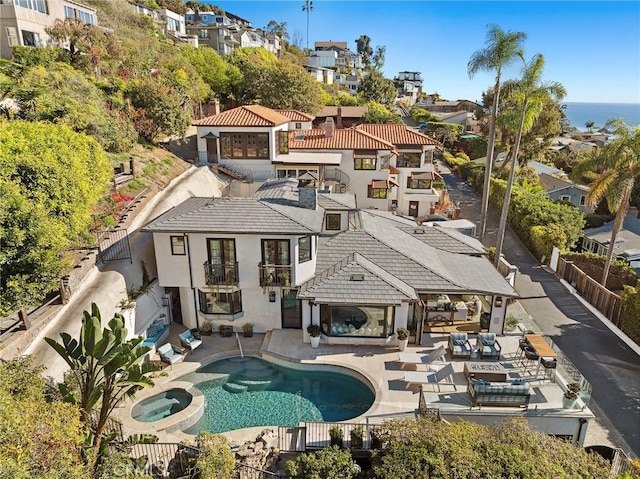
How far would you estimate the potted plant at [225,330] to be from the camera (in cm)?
2172

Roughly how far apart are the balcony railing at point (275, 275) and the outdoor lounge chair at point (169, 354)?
5.14m

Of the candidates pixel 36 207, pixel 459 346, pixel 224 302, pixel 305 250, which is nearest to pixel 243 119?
pixel 305 250

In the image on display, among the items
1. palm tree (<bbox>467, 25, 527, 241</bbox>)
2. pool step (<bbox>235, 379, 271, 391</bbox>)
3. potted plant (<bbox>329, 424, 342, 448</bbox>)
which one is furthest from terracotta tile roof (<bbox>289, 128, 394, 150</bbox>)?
potted plant (<bbox>329, 424, 342, 448</bbox>)

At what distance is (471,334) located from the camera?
21.7 m

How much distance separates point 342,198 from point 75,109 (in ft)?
61.2

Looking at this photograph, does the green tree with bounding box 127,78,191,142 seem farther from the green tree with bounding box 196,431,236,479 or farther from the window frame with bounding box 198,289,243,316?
the green tree with bounding box 196,431,236,479

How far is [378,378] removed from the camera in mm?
18297

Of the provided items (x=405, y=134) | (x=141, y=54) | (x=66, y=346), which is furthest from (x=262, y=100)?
(x=66, y=346)

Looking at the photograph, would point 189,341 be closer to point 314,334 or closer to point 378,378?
point 314,334

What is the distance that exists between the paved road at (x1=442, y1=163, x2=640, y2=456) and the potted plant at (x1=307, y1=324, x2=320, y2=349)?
41.3 ft

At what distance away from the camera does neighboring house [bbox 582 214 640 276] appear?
34.2m

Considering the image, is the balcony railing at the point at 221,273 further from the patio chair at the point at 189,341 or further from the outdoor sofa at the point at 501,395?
the outdoor sofa at the point at 501,395

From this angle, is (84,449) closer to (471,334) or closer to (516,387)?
(516,387)

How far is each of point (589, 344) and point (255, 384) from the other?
18150mm
